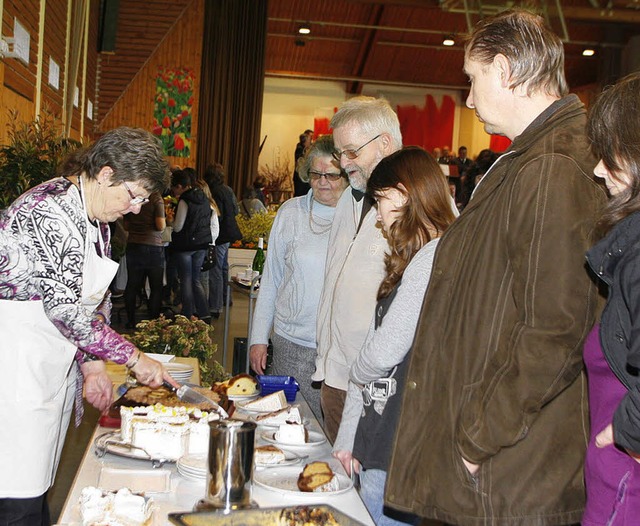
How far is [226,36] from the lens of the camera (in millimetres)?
14820

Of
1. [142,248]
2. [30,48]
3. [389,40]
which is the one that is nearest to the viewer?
[30,48]

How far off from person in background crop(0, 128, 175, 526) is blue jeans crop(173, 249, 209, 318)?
19.7 ft

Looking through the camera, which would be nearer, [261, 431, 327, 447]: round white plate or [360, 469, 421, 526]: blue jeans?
[360, 469, 421, 526]: blue jeans

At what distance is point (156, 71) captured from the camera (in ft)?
45.2

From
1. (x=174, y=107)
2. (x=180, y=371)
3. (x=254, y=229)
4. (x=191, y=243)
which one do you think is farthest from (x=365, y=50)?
(x=180, y=371)

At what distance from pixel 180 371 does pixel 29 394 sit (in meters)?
0.72

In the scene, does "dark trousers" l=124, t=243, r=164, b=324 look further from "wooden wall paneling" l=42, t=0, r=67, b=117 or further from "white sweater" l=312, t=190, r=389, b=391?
"white sweater" l=312, t=190, r=389, b=391

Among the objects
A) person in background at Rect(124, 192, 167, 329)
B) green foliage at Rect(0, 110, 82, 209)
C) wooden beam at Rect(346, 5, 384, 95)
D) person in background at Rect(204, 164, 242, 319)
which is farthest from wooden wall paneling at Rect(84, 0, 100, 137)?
green foliage at Rect(0, 110, 82, 209)

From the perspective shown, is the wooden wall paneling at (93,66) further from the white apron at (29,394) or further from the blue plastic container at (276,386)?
the white apron at (29,394)

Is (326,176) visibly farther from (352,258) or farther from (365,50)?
(365,50)

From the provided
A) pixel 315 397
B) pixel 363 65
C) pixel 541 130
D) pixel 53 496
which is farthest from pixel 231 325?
pixel 363 65

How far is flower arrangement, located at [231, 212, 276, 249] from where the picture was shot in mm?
9023

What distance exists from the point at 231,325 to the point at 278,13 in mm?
9733

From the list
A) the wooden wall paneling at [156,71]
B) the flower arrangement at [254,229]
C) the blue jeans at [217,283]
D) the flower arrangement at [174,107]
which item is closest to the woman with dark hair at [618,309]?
the flower arrangement at [254,229]
